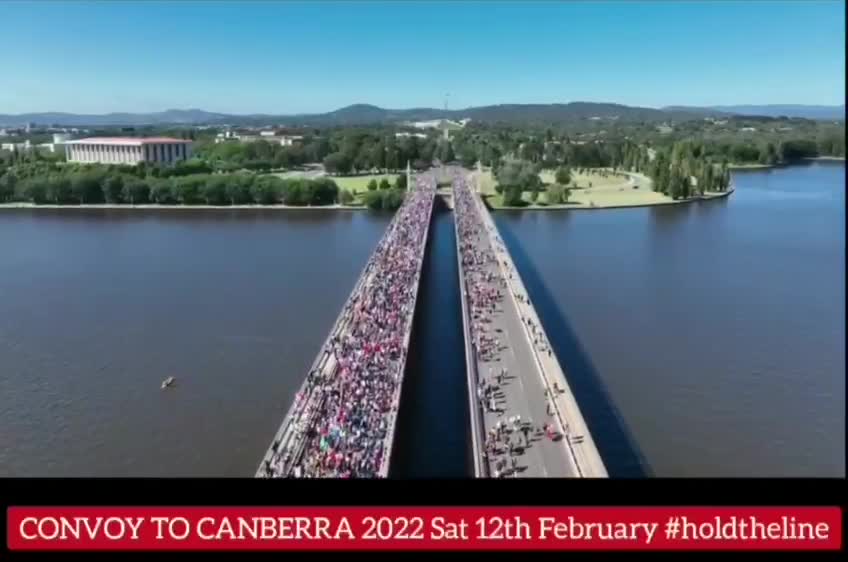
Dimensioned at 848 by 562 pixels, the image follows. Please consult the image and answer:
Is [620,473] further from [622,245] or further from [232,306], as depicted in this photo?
[622,245]

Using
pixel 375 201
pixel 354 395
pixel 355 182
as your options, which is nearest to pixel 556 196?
pixel 375 201

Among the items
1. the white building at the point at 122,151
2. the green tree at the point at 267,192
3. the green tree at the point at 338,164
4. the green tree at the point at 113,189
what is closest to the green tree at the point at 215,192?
the green tree at the point at 267,192

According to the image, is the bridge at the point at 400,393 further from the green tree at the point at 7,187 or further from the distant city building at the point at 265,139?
the distant city building at the point at 265,139

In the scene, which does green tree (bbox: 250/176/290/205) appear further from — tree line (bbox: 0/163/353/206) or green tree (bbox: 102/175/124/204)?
green tree (bbox: 102/175/124/204)

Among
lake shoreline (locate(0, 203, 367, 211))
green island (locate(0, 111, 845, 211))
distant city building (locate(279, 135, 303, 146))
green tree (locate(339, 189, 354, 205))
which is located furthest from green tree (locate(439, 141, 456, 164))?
lake shoreline (locate(0, 203, 367, 211))

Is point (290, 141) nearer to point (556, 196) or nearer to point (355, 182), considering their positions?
point (355, 182)

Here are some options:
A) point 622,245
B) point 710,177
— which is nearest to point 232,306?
point 622,245
